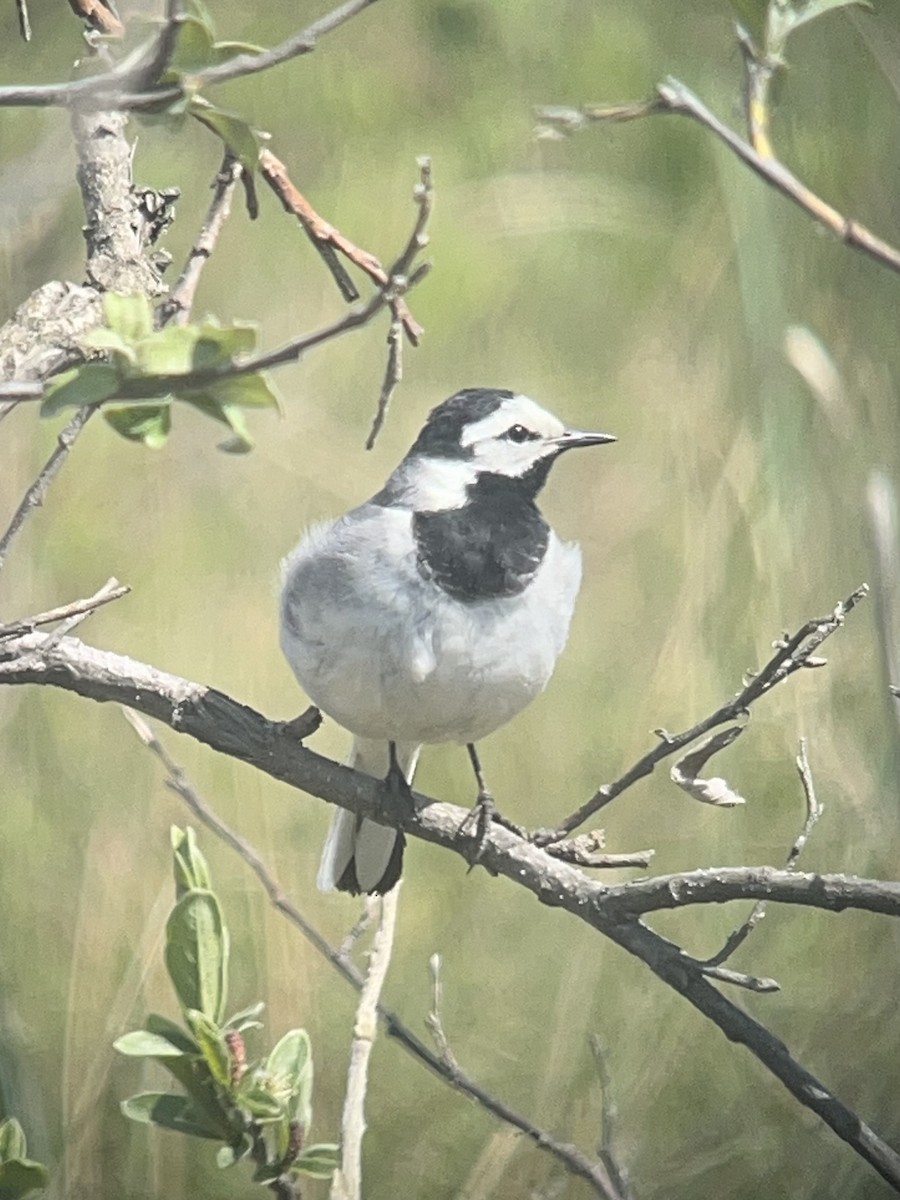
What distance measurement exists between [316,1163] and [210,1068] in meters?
0.08

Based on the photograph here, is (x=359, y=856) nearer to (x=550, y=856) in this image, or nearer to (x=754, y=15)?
(x=550, y=856)

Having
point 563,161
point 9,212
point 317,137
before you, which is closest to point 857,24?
point 563,161

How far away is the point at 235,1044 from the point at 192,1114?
4 centimetres

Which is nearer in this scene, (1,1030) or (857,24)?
(1,1030)

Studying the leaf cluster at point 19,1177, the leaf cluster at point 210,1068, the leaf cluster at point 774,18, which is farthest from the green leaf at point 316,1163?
the leaf cluster at point 774,18

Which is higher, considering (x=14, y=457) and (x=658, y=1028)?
(x=14, y=457)

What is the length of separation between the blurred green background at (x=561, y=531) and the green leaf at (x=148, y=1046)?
1.63ft

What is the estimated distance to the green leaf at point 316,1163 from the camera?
2.38 feet

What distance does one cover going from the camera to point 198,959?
705mm

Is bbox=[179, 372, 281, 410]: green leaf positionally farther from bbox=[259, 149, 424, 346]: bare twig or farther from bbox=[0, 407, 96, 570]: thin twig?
bbox=[259, 149, 424, 346]: bare twig

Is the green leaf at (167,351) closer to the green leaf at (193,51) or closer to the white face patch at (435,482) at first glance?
the green leaf at (193,51)

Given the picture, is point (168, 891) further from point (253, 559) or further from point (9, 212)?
point (9, 212)

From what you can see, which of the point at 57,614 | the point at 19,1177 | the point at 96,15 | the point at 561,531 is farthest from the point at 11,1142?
the point at 561,531

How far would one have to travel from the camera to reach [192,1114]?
28.3 inches
